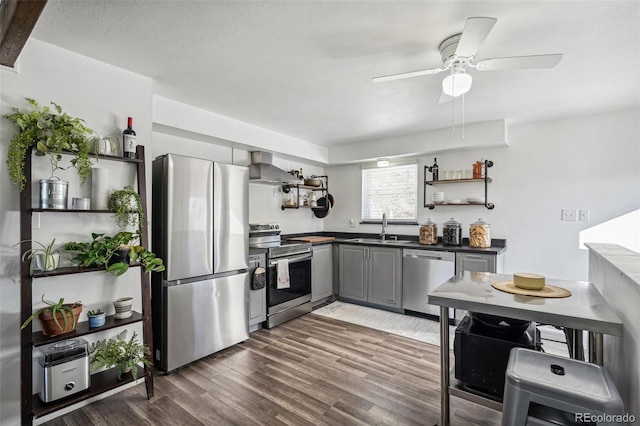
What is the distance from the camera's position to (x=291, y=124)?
149 inches

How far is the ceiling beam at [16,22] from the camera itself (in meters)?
1.36

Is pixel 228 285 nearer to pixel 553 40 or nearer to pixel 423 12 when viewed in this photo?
pixel 423 12

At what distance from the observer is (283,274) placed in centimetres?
371

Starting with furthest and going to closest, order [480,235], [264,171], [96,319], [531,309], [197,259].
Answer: [264,171], [480,235], [197,259], [96,319], [531,309]

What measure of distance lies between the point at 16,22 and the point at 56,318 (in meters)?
1.60

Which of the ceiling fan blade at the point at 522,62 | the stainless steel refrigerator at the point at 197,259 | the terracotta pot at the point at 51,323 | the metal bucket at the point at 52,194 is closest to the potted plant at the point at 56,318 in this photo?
the terracotta pot at the point at 51,323

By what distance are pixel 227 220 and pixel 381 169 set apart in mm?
2806

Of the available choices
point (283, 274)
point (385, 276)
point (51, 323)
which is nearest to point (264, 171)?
point (283, 274)

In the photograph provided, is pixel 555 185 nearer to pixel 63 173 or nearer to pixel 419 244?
pixel 419 244

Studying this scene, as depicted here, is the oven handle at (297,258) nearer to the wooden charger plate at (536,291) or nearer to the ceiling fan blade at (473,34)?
the wooden charger plate at (536,291)

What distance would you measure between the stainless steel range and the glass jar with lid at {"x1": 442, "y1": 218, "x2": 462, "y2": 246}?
183 centimetres

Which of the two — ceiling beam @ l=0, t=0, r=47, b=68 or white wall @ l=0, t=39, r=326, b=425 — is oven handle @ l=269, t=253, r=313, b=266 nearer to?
white wall @ l=0, t=39, r=326, b=425

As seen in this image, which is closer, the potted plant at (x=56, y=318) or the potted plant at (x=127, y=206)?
the potted plant at (x=56, y=318)

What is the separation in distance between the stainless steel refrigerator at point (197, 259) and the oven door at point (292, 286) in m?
0.44
